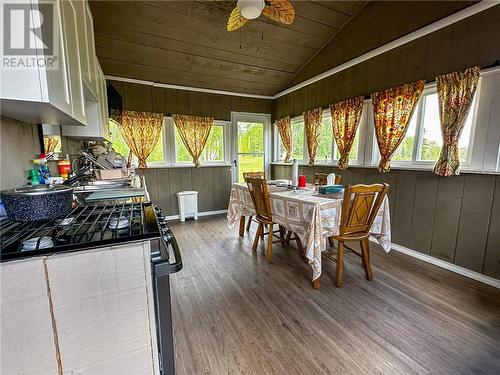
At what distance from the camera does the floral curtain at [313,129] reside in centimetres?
380

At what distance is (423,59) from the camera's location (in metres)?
2.47

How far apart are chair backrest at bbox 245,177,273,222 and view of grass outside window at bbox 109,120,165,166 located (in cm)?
236

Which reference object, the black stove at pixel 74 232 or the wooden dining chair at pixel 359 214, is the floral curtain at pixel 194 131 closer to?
the wooden dining chair at pixel 359 214

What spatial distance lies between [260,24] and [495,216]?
3417 mm

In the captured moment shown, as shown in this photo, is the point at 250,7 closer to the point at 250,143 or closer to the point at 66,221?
the point at 66,221

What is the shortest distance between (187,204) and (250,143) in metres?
1.90

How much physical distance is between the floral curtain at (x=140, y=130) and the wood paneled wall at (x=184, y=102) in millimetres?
152

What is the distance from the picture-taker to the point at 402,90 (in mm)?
2600

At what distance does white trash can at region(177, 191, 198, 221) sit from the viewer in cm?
417

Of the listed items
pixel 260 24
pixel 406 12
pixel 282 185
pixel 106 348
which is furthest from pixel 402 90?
pixel 106 348

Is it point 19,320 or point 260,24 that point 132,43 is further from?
point 19,320

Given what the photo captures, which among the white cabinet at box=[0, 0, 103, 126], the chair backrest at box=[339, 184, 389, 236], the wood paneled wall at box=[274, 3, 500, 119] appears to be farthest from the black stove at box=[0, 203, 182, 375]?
the wood paneled wall at box=[274, 3, 500, 119]

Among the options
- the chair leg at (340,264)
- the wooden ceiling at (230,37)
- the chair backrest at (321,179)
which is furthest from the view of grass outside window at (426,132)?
the chair leg at (340,264)

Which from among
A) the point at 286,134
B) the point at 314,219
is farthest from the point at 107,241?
the point at 286,134
